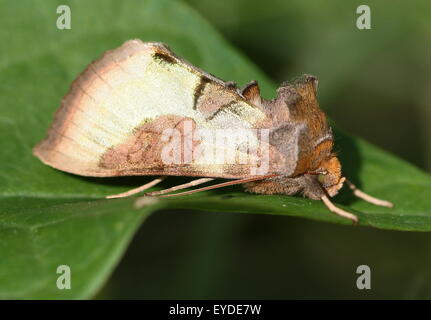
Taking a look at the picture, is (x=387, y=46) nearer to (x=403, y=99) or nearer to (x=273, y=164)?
(x=403, y=99)

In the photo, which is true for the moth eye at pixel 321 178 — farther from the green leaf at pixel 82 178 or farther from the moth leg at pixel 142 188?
the moth leg at pixel 142 188

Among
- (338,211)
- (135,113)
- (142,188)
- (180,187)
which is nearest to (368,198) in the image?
(338,211)

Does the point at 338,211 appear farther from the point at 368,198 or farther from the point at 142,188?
the point at 142,188

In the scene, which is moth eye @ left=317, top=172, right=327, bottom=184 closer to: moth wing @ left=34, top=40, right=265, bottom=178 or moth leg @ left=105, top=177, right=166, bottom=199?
moth wing @ left=34, top=40, right=265, bottom=178

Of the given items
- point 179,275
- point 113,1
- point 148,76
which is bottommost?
point 179,275

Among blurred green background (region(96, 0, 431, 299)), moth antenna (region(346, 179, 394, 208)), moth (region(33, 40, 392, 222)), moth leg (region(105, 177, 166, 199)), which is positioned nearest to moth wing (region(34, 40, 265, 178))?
moth (region(33, 40, 392, 222))

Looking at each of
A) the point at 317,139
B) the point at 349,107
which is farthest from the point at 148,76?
the point at 349,107
